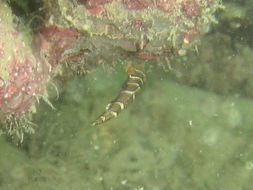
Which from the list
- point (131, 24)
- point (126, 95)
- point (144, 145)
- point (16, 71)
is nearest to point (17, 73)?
point (16, 71)

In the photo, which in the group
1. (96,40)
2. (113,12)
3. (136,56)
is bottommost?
(136,56)

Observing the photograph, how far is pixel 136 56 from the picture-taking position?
3.11 m

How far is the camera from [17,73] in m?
2.19

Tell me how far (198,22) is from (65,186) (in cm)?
195

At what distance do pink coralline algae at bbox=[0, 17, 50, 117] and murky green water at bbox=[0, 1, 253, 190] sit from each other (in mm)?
964

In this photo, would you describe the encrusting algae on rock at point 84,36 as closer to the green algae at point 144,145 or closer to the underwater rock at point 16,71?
the underwater rock at point 16,71

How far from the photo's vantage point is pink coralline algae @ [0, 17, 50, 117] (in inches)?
83.0

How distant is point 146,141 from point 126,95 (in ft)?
1.69

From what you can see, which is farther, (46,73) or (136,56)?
(136,56)

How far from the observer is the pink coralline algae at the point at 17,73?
2.11 metres

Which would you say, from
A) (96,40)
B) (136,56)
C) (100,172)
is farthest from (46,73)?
(100,172)

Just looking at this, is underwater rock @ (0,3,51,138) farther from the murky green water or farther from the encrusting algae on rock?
the murky green water

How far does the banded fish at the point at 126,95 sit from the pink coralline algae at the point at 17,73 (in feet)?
3.35

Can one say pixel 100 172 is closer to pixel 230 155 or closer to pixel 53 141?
pixel 53 141
